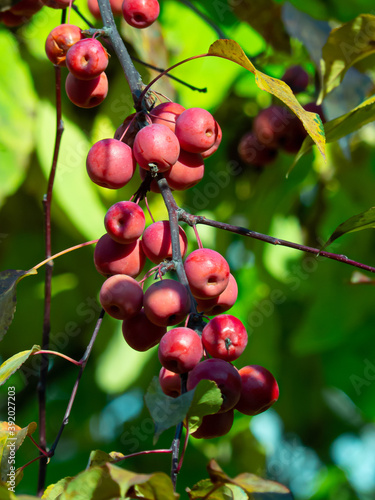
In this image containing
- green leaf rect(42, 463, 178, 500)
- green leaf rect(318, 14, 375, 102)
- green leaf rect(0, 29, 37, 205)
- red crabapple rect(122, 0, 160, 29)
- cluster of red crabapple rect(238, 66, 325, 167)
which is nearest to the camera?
green leaf rect(42, 463, 178, 500)

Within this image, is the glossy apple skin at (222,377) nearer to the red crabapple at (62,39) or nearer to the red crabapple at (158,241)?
the red crabapple at (158,241)

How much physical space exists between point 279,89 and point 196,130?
10cm

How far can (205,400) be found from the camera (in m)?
0.49

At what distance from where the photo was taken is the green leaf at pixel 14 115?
111 cm

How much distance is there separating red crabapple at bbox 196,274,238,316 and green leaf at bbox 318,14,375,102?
0.45 meters

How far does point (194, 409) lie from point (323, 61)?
65cm

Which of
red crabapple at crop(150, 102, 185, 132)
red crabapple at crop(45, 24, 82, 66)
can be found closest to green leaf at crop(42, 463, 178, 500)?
red crabapple at crop(150, 102, 185, 132)

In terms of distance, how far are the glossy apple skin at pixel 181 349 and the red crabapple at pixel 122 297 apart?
0.07 metres

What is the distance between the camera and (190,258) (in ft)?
1.88

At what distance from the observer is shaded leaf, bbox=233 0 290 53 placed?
4.21 feet

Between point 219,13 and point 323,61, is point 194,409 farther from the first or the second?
point 219,13

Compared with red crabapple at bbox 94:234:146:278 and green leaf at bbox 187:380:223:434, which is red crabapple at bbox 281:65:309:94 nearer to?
red crabapple at bbox 94:234:146:278

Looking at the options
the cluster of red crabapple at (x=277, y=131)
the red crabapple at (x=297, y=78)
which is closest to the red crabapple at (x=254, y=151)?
the cluster of red crabapple at (x=277, y=131)

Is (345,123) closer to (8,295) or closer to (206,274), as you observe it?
(206,274)
